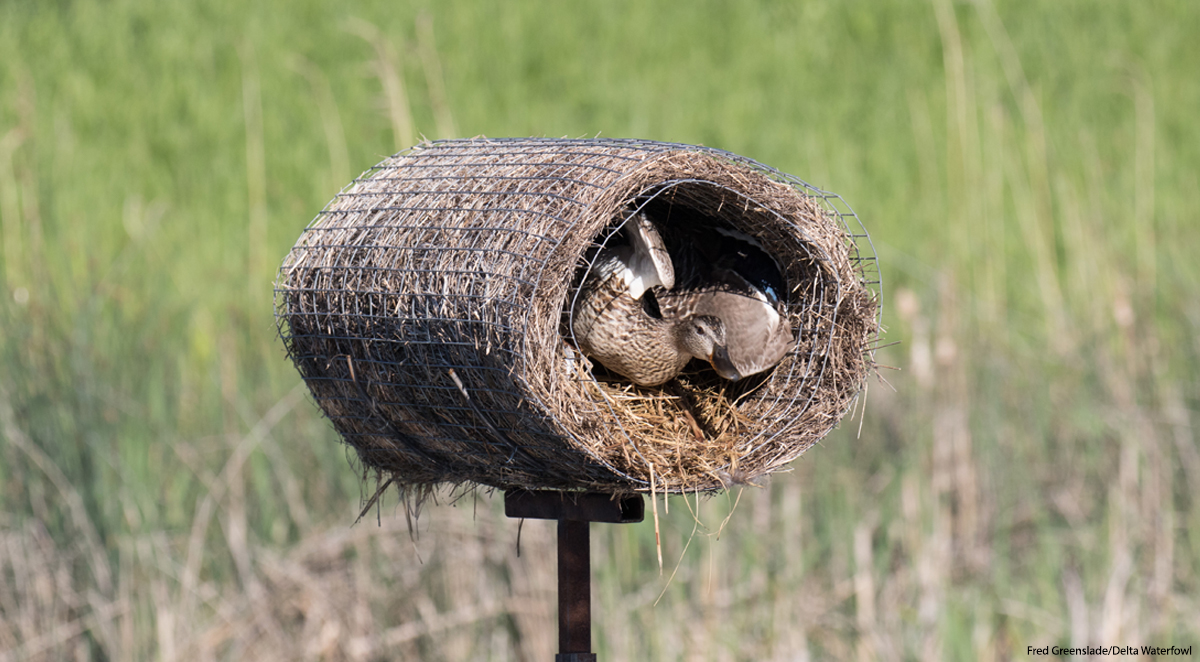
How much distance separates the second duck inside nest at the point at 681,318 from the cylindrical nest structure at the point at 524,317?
52 millimetres

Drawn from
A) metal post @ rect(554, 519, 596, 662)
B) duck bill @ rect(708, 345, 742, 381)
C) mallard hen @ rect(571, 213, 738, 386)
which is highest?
mallard hen @ rect(571, 213, 738, 386)

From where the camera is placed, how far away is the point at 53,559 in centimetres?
427

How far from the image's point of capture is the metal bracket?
8.49 ft

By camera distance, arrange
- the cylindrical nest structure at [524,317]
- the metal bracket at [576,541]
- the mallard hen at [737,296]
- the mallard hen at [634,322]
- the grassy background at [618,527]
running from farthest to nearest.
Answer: the grassy background at [618,527] → the mallard hen at [634,322] → the mallard hen at [737,296] → the metal bracket at [576,541] → the cylindrical nest structure at [524,317]

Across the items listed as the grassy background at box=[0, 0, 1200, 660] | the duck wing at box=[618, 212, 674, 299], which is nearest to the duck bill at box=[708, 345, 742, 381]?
the duck wing at box=[618, 212, 674, 299]

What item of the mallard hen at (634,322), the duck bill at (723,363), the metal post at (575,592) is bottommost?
the metal post at (575,592)

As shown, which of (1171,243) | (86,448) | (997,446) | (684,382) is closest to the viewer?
(684,382)

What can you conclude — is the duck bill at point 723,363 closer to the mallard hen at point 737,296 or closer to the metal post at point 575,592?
the mallard hen at point 737,296

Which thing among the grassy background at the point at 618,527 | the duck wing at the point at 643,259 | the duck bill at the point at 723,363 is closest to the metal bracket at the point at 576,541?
the grassy background at the point at 618,527

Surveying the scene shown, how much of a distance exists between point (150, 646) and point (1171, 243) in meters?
4.88

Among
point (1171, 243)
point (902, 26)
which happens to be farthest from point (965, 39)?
point (1171, 243)

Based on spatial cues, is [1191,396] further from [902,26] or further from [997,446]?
[902,26]

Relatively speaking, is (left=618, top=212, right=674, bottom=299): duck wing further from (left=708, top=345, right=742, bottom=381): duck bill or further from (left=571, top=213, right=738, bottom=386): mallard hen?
(left=708, top=345, right=742, bottom=381): duck bill

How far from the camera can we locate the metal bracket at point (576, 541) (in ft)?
8.49
